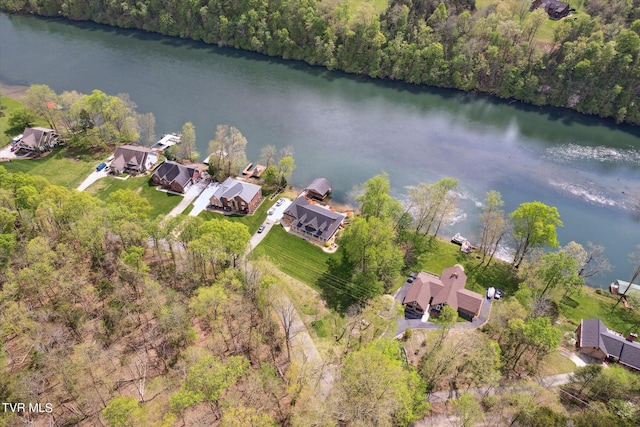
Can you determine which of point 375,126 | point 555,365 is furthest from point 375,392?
point 375,126

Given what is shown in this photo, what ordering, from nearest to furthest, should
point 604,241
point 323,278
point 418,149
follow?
point 323,278
point 604,241
point 418,149

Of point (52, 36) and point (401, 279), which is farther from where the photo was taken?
point (52, 36)

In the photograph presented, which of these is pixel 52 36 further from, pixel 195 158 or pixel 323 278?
pixel 323 278

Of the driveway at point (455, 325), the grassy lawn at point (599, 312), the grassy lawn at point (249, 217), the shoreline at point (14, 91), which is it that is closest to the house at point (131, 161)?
the grassy lawn at point (249, 217)

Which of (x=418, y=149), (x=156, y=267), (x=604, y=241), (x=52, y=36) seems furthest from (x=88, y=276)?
(x=52, y=36)

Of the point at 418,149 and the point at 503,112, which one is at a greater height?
the point at 503,112

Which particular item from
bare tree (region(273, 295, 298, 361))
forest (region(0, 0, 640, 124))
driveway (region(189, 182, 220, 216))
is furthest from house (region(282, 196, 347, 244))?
forest (region(0, 0, 640, 124))

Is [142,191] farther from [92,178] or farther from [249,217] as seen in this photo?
[249,217]
